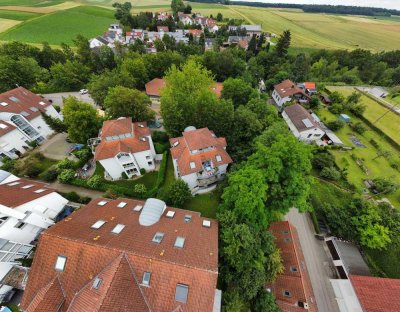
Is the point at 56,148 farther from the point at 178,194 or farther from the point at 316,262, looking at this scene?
the point at 316,262

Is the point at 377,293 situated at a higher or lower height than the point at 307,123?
higher

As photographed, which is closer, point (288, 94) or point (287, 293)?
point (287, 293)

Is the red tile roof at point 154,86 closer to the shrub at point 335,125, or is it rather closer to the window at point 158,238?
the window at point 158,238

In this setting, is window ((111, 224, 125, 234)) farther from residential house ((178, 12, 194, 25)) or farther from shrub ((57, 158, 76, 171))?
residential house ((178, 12, 194, 25))

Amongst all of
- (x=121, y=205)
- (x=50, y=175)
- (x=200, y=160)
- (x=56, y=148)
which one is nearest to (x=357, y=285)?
(x=200, y=160)

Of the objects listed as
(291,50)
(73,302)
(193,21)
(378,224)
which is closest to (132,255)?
(73,302)

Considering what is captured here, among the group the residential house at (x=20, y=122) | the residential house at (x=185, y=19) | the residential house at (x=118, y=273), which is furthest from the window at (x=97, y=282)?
the residential house at (x=185, y=19)

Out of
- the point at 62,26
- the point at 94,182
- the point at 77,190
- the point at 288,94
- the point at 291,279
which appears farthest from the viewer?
the point at 62,26
